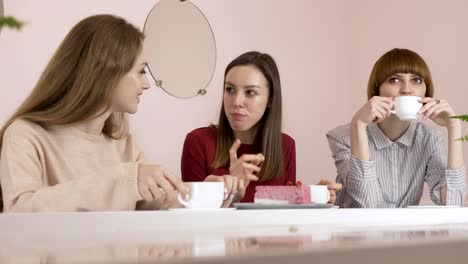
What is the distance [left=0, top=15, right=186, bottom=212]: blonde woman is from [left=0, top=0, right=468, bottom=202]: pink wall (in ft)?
4.62

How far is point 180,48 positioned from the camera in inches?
147

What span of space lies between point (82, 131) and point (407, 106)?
0.97 m

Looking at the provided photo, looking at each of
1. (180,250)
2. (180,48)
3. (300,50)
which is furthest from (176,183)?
(300,50)

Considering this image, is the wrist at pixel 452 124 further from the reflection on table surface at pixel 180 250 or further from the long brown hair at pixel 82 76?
the reflection on table surface at pixel 180 250

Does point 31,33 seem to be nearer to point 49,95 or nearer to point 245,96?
point 245,96

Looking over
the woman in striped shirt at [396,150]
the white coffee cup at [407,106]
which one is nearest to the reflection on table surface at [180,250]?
the white coffee cup at [407,106]

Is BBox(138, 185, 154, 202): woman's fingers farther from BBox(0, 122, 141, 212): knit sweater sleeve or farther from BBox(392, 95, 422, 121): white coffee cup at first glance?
BBox(392, 95, 422, 121): white coffee cup

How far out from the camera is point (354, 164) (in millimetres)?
2205

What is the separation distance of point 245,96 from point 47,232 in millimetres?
1659

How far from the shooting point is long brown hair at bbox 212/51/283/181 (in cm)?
231

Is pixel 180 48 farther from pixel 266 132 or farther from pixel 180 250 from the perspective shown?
pixel 180 250

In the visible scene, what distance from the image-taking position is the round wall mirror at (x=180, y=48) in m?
3.59

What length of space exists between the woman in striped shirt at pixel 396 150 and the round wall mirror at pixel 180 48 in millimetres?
1385

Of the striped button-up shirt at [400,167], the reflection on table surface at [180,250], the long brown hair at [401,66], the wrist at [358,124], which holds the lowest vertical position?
the striped button-up shirt at [400,167]
